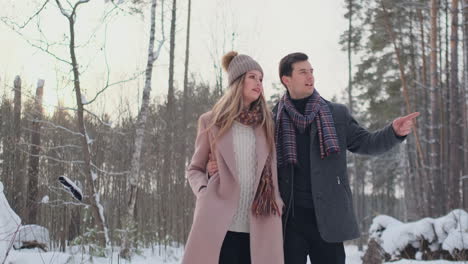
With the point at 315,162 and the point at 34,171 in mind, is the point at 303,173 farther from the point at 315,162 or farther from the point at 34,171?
the point at 34,171

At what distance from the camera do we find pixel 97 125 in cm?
962

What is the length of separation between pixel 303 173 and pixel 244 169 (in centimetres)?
38

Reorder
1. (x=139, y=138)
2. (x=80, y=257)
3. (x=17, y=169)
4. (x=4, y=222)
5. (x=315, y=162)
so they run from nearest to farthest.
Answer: (x=315, y=162) → (x=4, y=222) → (x=80, y=257) → (x=17, y=169) → (x=139, y=138)

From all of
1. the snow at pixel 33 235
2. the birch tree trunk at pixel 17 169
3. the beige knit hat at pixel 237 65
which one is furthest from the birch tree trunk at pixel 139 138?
the beige knit hat at pixel 237 65

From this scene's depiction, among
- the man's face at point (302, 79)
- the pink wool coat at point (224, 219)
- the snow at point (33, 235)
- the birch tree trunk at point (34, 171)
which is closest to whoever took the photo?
the pink wool coat at point (224, 219)

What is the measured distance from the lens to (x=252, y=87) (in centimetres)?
278

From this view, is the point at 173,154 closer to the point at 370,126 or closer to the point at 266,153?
the point at 266,153

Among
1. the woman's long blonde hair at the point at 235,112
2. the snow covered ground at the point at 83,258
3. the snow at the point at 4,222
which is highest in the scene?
the woman's long blonde hair at the point at 235,112

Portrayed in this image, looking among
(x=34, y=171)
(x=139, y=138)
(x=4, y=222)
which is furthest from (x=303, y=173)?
(x=34, y=171)

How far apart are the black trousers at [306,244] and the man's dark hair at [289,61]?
0.91 metres

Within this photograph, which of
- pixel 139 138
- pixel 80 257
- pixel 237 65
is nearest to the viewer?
pixel 237 65

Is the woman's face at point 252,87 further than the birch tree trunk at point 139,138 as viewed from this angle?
No

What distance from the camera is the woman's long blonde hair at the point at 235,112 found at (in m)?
2.71

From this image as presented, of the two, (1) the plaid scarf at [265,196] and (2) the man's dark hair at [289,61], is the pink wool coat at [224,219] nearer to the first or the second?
(1) the plaid scarf at [265,196]
